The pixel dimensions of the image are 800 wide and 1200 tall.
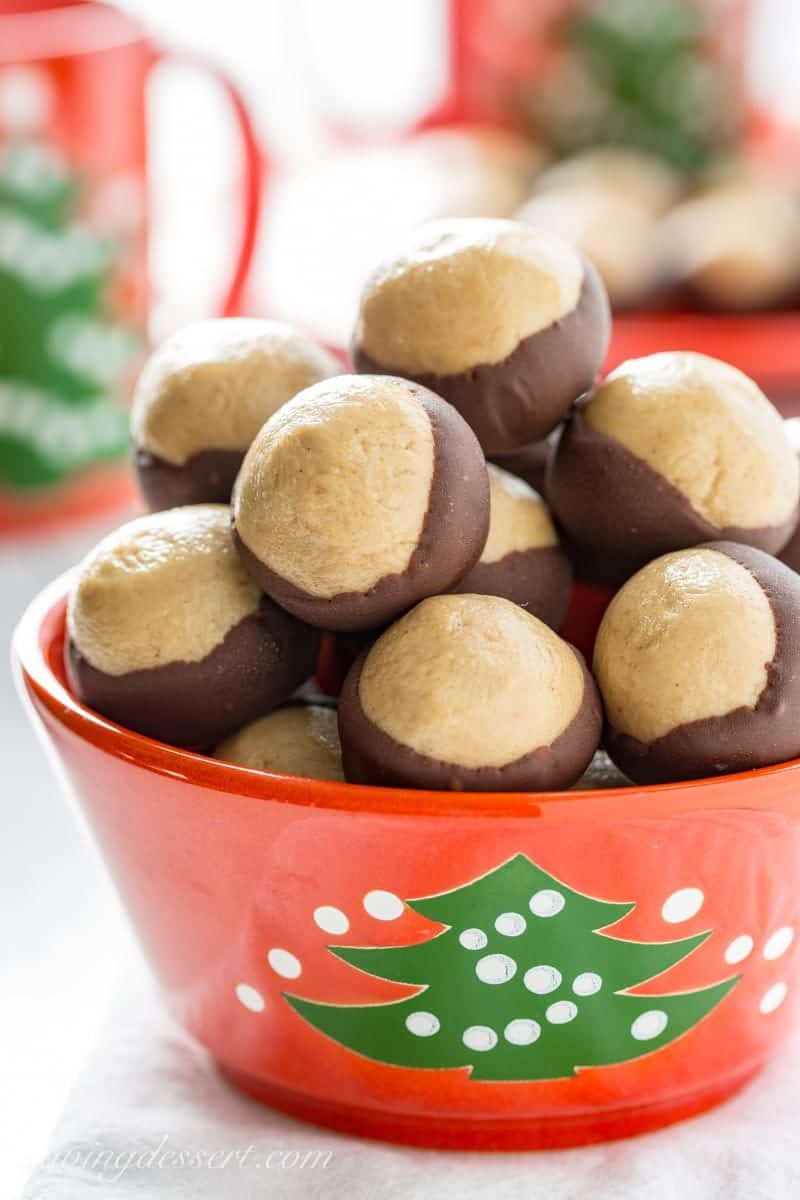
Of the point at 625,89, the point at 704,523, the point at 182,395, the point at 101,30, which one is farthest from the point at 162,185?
the point at 704,523

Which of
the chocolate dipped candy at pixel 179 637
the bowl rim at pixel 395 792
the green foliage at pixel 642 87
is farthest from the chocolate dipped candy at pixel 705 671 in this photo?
the green foliage at pixel 642 87

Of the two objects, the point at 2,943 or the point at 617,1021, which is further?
the point at 2,943

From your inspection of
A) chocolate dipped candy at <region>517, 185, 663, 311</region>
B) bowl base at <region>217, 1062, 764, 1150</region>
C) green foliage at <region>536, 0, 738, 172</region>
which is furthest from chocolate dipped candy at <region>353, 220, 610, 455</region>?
green foliage at <region>536, 0, 738, 172</region>

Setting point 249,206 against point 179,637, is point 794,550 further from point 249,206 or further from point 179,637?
point 249,206

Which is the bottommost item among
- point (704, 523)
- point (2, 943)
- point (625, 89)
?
point (2, 943)

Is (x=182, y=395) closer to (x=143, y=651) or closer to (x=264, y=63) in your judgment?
(x=143, y=651)

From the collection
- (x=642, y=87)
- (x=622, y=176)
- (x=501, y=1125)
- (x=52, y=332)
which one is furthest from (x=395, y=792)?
(x=642, y=87)

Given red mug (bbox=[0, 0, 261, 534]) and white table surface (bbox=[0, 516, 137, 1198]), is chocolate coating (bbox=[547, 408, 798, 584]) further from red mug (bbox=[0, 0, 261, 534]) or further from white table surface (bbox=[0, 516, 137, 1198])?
red mug (bbox=[0, 0, 261, 534])
